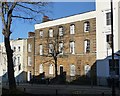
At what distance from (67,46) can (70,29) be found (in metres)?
2.87

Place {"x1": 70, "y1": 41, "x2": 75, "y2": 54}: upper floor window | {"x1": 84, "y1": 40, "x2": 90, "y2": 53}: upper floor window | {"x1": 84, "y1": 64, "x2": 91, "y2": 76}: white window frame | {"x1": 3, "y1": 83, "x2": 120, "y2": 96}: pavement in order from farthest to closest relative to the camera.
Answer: {"x1": 70, "y1": 41, "x2": 75, "y2": 54}: upper floor window → {"x1": 84, "y1": 40, "x2": 90, "y2": 53}: upper floor window → {"x1": 84, "y1": 64, "x2": 91, "y2": 76}: white window frame → {"x1": 3, "y1": 83, "x2": 120, "y2": 96}: pavement

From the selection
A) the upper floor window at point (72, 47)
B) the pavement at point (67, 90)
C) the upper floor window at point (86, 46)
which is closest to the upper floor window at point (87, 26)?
the upper floor window at point (86, 46)

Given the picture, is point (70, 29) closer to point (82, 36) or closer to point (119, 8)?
point (82, 36)

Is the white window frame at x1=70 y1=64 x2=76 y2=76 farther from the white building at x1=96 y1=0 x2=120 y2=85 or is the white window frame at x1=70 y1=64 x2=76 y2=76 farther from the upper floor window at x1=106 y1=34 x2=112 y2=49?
the upper floor window at x1=106 y1=34 x2=112 y2=49

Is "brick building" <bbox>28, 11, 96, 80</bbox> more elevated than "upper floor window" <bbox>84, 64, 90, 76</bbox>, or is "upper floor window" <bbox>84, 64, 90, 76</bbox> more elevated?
"brick building" <bbox>28, 11, 96, 80</bbox>

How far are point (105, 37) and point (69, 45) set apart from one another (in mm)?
9660

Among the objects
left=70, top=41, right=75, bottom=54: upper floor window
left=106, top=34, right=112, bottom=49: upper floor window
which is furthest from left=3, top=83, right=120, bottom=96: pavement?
left=70, top=41, right=75, bottom=54: upper floor window

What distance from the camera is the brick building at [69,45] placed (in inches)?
1961

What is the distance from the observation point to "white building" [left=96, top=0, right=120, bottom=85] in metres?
44.1

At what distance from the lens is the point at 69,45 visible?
5444cm

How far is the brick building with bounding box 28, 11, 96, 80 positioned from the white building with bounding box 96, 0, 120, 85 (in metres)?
1.52

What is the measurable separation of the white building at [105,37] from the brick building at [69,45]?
4.97 ft

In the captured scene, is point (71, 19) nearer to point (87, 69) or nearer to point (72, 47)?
point (72, 47)

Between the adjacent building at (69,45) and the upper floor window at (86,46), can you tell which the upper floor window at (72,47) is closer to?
the adjacent building at (69,45)
